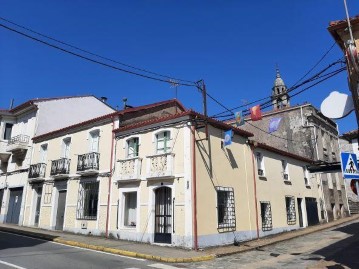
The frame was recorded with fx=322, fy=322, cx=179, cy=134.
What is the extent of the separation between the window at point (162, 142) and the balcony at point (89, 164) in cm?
449

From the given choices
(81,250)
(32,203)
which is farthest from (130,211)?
(32,203)

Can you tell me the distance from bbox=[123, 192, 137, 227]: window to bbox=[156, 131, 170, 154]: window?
2.78 metres

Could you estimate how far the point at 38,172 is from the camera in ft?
73.8

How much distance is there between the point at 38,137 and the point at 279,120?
20.9 metres

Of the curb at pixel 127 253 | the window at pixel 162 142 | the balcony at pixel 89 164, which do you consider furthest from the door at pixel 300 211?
the balcony at pixel 89 164

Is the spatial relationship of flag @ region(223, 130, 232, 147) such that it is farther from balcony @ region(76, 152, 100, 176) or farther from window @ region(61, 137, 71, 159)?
window @ region(61, 137, 71, 159)

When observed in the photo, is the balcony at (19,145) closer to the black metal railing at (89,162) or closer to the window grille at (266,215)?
the black metal railing at (89,162)

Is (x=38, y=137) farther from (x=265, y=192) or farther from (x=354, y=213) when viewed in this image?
(x=354, y=213)

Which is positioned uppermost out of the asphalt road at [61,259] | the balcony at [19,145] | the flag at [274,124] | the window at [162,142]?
the flag at [274,124]

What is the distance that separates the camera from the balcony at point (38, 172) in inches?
880

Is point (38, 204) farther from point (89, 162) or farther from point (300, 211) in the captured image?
point (300, 211)

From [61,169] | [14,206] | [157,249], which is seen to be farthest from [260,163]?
[14,206]

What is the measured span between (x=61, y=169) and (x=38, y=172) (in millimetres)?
3065

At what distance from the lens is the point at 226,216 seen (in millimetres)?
15945
